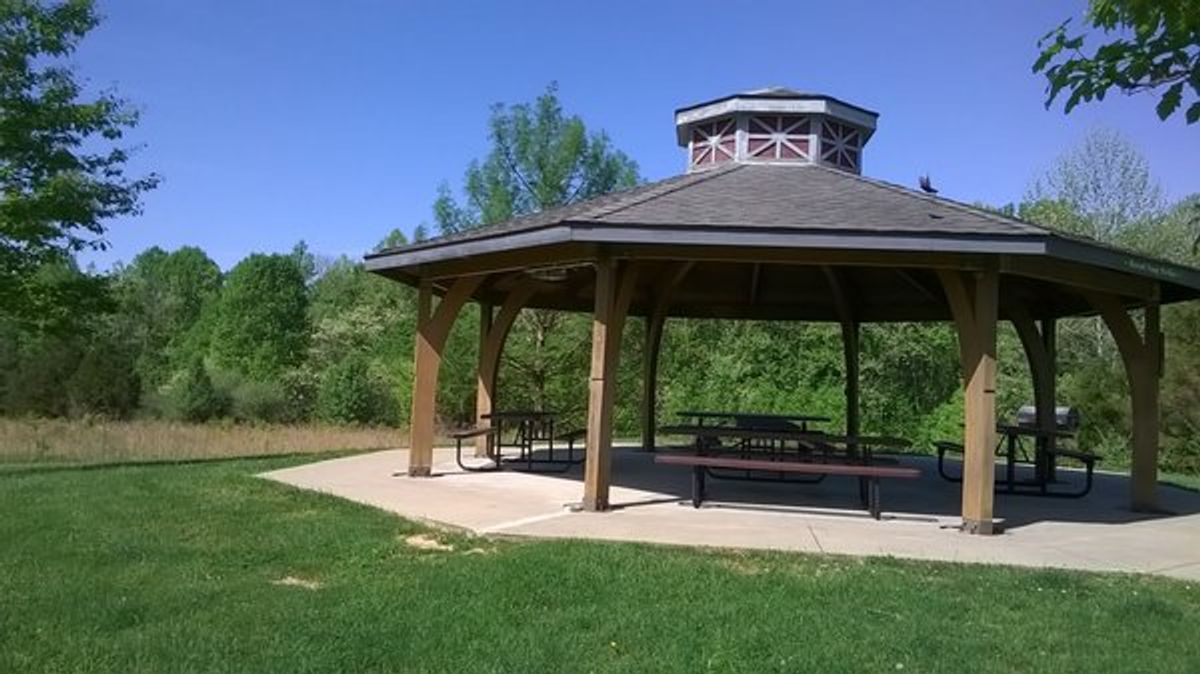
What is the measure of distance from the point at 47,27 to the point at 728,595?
12702 millimetres

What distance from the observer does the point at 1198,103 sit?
3.60 metres

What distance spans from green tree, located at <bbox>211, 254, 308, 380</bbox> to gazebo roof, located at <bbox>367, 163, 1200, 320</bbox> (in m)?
41.2

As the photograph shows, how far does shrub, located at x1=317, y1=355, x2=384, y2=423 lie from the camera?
88.9ft

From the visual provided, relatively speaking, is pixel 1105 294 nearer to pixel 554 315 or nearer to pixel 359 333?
pixel 554 315

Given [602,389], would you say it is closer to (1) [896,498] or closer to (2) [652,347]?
(1) [896,498]

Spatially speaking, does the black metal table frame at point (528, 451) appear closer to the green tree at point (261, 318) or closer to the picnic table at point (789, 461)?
the picnic table at point (789, 461)

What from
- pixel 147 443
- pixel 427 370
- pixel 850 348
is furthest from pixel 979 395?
pixel 147 443

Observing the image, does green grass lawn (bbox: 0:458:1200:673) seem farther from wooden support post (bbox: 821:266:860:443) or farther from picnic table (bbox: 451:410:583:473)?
wooden support post (bbox: 821:266:860:443)

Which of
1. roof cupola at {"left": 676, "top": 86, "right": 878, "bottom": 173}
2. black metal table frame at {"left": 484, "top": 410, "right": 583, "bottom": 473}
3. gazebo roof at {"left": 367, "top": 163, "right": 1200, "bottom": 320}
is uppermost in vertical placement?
roof cupola at {"left": 676, "top": 86, "right": 878, "bottom": 173}

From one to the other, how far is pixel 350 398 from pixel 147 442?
9.74 m

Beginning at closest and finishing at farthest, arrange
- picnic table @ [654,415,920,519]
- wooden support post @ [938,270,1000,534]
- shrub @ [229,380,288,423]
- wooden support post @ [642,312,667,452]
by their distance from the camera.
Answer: wooden support post @ [938,270,1000,534], picnic table @ [654,415,920,519], wooden support post @ [642,312,667,452], shrub @ [229,380,288,423]

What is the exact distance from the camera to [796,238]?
9.38m

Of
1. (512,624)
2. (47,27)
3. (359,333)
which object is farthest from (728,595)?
(359,333)

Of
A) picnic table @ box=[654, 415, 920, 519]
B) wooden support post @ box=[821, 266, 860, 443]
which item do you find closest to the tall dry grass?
picnic table @ box=[654, 415, 920, 519]
